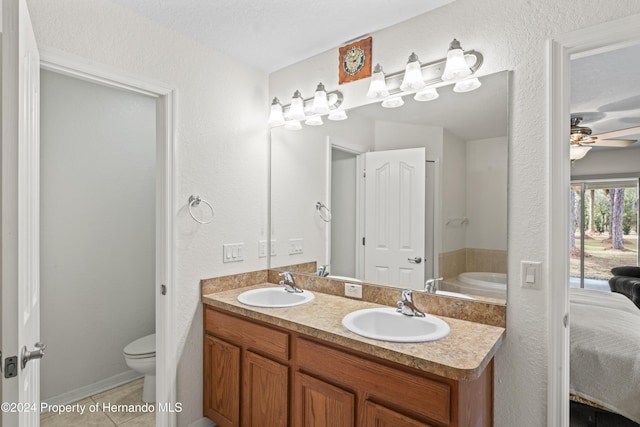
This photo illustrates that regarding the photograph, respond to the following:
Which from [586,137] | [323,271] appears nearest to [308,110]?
[323,271]

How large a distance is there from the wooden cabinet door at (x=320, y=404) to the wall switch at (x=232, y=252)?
925 millimetres

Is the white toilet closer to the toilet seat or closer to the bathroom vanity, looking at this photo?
the toilet seat

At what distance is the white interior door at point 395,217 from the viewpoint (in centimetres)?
182

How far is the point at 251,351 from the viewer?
1.82m

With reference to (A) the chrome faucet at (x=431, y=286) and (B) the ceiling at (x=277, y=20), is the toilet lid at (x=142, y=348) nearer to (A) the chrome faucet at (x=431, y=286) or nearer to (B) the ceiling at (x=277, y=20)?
(A) the chrome faucet at (x=431, y=286)

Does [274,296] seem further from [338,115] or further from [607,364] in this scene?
[607,364]

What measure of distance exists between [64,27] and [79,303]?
187cm

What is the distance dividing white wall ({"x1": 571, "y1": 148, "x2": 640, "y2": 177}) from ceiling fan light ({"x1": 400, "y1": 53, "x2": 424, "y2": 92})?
4.95 meters

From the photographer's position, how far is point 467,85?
5.33 feet

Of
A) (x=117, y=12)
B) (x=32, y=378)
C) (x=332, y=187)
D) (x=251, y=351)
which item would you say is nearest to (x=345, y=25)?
(x=332, y=187)

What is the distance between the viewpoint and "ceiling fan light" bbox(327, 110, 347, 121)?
2088 mm

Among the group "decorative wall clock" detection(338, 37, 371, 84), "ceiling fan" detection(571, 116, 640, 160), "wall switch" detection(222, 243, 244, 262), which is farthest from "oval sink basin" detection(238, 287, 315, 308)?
"ceiling fan" detection(571, 116, 640, 160)

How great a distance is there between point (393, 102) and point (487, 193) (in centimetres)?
71

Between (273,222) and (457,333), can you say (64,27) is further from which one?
(457,333)
